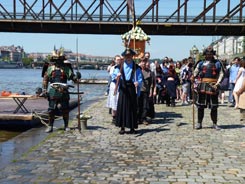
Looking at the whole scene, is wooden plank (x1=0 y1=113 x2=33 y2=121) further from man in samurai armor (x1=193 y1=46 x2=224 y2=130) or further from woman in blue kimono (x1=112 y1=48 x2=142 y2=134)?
man in samurai armor (x1=193 y1=46 x2=224 y2=130)

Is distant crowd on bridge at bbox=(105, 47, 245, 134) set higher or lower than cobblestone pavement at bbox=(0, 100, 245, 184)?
higher

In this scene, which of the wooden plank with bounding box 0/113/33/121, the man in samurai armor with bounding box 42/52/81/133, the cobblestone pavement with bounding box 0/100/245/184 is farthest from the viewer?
the wooden plank with bounding box 0/113/33/121

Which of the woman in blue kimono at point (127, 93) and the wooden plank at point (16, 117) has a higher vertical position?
the woman in blue kimono at point (127, 93)

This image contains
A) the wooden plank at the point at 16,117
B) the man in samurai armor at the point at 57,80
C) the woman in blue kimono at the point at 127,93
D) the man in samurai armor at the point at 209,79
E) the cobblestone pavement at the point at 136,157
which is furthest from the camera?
the wooden plank at the point at 16,117

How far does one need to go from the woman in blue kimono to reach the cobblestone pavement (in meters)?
0.29

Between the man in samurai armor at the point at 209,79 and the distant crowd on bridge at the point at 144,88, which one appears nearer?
the distant crowd on bridge at the point at 144,88

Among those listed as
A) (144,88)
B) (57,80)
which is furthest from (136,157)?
(144,88)

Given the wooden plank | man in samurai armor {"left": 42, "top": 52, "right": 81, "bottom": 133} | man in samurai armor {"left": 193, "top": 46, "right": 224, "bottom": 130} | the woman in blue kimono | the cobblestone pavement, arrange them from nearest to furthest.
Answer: the cobblestone pavement, the woman in blue kimono, man in samurai armor {"left": 42, "top": 52, "right": 81, "bottom": 133}, man in samurai armor {"left": 193, "top": 46, "right": 224, "bottom": 130}, the wooden plank

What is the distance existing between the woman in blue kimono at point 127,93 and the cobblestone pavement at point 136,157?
0.29m

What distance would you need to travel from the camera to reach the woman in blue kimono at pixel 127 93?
10.2 metres

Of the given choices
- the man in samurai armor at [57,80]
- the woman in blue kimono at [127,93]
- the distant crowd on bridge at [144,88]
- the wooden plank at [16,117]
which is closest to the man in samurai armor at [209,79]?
the distant crowd on bridge at [144,88]

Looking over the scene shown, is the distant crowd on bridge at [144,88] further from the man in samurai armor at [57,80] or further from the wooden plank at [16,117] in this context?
the wooden plank at [16,117]

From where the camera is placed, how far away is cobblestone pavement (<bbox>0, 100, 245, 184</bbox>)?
639 cm

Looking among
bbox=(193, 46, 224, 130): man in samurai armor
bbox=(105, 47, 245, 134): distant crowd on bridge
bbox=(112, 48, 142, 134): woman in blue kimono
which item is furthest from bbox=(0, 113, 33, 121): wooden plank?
bbox=(193, 46, 224, 130): man in samurai armor
